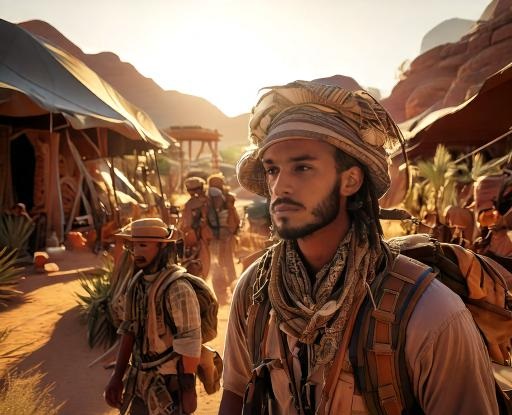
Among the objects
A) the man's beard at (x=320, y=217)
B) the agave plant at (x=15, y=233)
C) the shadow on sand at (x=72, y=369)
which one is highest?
the man's beard at (x=320, y=217)

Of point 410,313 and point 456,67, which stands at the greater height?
point 456,67

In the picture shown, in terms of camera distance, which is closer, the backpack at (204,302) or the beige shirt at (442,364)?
the beige shirt at (442,364)

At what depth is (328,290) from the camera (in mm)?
1486

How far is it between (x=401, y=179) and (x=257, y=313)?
18.5 metres

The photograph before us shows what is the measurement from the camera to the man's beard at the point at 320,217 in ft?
4.98

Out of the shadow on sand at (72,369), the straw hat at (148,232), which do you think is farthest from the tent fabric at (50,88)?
the straw hat at (148,232)

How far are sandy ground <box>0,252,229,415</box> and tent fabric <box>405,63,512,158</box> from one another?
26.6ft

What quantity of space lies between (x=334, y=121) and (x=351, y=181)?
0.24 m

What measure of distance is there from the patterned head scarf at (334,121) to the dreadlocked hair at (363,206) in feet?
0.08

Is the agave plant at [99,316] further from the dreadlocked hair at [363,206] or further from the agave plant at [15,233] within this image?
the dreadlocked hair at [363,206]

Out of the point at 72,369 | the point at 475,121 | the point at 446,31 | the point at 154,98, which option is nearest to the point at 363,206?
the point at 72,369

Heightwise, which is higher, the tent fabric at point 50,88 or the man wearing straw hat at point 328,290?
the tent fabric at point 50,88

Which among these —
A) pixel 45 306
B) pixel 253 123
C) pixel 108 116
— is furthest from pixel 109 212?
pixel 253 123

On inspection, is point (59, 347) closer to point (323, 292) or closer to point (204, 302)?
point (204, 302)
